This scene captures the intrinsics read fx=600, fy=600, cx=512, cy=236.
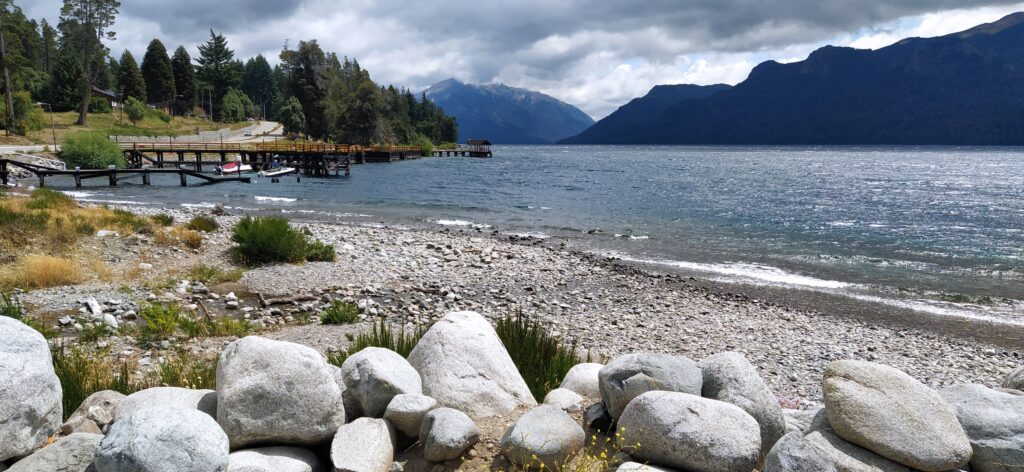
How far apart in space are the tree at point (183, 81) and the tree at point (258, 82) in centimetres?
3342

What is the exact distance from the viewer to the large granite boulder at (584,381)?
5973 millimetres

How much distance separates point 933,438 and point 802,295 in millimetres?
15278

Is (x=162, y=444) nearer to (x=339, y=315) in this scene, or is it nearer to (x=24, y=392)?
(x=24, y=392)

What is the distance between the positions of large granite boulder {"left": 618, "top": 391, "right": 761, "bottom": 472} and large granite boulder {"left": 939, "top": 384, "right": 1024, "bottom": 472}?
1.41 m

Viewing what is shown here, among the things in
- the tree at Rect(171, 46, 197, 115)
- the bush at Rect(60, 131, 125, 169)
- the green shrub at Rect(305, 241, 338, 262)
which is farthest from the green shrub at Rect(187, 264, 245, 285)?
the tree at Rect(171, 46, 197, 115)

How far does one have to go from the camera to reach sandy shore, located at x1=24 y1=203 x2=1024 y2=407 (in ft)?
38.0

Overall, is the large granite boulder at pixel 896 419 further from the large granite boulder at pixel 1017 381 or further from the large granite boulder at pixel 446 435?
the large granite boulder at pixel 446 435

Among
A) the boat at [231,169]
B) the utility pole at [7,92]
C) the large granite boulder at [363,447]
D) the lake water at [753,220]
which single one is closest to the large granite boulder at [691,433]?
the large granite boulder at [363,447]

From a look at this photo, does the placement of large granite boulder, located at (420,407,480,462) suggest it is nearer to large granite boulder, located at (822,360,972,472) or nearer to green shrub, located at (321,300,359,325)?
large granite boulder, located at (822,360,972,472)

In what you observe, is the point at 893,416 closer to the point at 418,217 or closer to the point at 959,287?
the point at 959,287

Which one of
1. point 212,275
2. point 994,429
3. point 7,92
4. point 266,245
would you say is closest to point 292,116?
point 7,92

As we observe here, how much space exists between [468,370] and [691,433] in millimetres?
2179

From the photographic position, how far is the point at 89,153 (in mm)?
54000

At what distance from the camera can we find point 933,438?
12.8 feet
